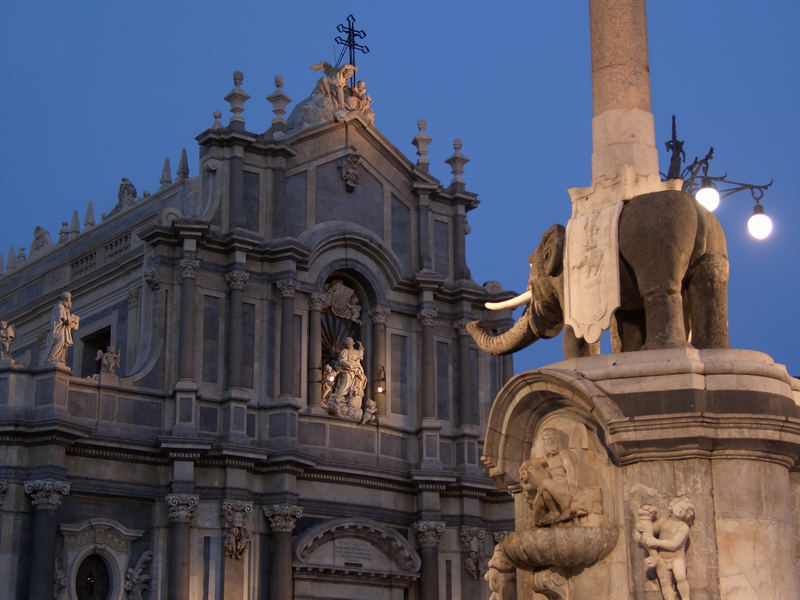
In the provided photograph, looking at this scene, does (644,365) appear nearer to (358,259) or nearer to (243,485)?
(243,485)

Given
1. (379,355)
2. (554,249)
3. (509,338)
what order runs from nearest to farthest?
(554,249)
(509,338)
(379,355)

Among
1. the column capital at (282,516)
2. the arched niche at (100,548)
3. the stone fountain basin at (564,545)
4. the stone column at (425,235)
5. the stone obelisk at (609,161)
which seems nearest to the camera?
the stone fountain basin at (564,545)

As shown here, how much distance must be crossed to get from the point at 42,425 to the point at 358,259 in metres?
8.52

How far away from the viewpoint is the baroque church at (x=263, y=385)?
25438 mm

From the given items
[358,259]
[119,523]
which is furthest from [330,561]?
[358,259]

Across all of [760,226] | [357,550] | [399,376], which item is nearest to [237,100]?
[399,376]

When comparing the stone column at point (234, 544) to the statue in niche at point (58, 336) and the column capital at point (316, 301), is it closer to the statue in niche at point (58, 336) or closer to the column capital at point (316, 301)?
the statue in niche at point (58, 336)

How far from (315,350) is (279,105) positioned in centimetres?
559

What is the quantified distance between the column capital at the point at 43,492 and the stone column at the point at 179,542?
231cm

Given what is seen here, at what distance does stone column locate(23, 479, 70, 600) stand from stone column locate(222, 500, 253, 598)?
328cm

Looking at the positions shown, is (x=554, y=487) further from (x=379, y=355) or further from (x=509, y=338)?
(x=379, y=355)

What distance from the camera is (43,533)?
79.4ft

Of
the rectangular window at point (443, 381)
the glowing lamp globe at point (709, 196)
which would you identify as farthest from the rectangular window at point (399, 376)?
the glowing lamp globe at point (709, 196)

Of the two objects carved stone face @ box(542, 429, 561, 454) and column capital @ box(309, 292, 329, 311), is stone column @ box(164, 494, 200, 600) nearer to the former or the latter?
column capital @ box(309, 292, 329, 311)
